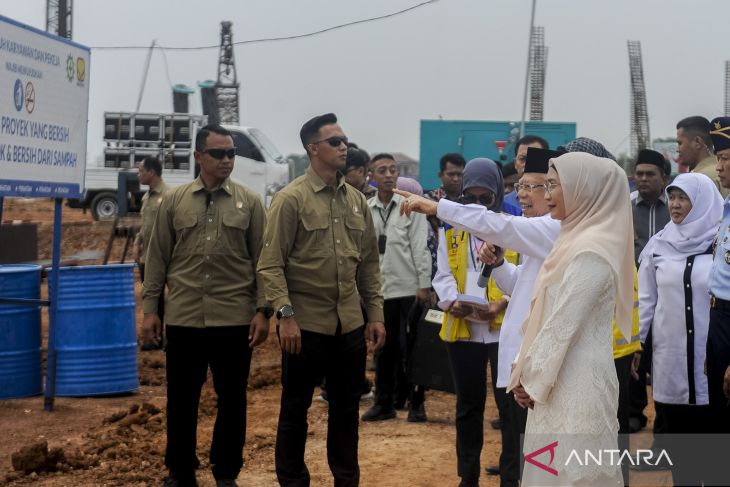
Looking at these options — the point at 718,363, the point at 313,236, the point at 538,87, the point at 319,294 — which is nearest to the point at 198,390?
the point at 319,294

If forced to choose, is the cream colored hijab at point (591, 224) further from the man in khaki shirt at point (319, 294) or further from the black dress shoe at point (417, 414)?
the black dress shoe at point (417, 414)

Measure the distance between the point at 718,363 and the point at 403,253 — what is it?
12.3ft

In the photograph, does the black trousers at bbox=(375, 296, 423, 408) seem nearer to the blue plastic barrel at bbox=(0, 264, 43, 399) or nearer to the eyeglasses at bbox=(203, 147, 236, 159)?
the eyeglasses at bbox=(203, 147, 236, 159)

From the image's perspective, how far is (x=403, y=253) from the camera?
8219 millimetres

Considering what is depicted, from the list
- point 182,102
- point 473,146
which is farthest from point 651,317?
point 182,102

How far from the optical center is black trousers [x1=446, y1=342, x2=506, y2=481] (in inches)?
223

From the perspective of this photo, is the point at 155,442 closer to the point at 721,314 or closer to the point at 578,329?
the point at 721,314

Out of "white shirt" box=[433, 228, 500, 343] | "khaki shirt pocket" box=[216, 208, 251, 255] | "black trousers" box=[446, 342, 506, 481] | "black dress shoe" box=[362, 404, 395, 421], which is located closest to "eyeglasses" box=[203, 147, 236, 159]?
"khaki shirt pocket" box=[216, 208, 251, 255]

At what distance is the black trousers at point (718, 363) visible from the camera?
15.4 feet

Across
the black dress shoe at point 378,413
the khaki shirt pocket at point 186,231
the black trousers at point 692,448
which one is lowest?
the black dress shoe at point 378,413

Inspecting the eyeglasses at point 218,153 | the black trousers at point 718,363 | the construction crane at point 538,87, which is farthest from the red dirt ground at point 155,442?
the construction crane at point 538,87

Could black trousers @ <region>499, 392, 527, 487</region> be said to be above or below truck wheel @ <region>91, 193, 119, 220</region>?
below

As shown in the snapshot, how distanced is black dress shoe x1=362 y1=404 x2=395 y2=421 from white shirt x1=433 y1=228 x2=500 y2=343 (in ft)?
8.01

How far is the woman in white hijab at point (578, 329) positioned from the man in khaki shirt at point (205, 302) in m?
2.42
